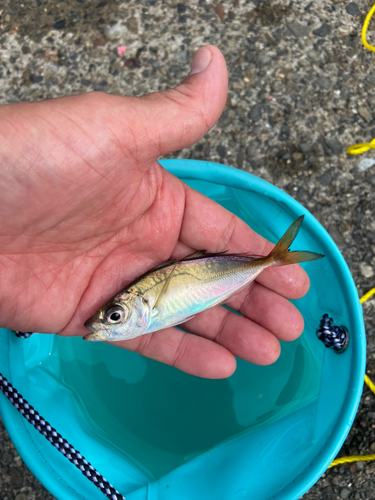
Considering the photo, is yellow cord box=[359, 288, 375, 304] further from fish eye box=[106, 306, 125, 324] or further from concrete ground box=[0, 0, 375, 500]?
fish eye box=[106, 306, 125, 324]

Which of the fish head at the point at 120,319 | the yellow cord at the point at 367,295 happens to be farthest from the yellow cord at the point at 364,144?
the fish head at the point at 120,319

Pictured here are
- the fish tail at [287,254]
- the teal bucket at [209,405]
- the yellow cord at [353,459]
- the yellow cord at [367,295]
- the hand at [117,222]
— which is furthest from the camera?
the yellow cord at [367,295]

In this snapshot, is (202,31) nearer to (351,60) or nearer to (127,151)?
(351,60)

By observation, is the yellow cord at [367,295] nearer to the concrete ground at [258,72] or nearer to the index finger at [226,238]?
the concrete ground at [258,72]

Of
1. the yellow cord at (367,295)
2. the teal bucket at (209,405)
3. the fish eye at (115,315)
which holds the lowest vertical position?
the teal bucket at (209,405)

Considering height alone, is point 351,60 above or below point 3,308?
above

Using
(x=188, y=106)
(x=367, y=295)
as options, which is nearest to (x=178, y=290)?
(x=188, y=106)

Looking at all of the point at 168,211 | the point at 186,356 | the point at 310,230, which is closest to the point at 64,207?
the point at 168,211
